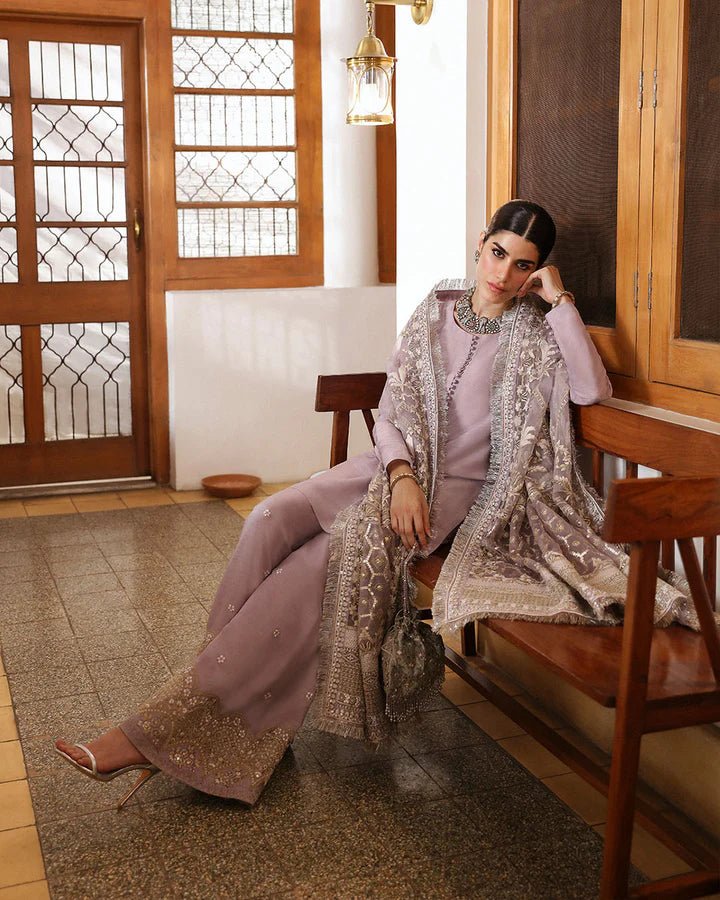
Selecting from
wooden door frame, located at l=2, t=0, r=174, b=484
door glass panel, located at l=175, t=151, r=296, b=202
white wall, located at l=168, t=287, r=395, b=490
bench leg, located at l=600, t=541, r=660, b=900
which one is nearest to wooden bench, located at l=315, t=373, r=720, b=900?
bench leg, located at l=600, t=541, r=660, b=900

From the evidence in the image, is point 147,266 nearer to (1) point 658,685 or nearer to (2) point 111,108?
(2) point 111,108

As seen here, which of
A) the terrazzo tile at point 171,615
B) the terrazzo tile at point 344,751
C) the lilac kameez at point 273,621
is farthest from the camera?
the terrazzo tile at point 171,615

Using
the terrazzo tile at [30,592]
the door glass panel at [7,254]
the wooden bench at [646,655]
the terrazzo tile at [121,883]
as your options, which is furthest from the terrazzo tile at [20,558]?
the wooden bench at [646,655]

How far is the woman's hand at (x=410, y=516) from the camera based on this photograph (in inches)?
104

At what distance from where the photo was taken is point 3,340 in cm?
557

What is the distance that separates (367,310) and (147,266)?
1.18m

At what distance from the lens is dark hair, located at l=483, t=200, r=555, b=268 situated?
110 inches

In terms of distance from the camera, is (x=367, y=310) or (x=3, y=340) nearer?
(x=3, y=340)

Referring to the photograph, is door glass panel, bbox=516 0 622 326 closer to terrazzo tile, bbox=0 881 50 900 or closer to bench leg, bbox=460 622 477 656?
bench leg, bbox=460 622 477 656

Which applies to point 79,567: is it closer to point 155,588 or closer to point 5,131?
point 155,588

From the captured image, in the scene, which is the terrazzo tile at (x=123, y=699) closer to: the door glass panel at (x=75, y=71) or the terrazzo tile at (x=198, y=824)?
the terrazzo tile at (x=198, y=824)

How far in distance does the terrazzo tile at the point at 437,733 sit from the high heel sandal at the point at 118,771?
611 mm

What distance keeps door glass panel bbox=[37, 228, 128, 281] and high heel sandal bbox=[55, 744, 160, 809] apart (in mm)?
3612

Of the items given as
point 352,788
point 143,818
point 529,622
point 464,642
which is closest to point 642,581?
point 529,622
